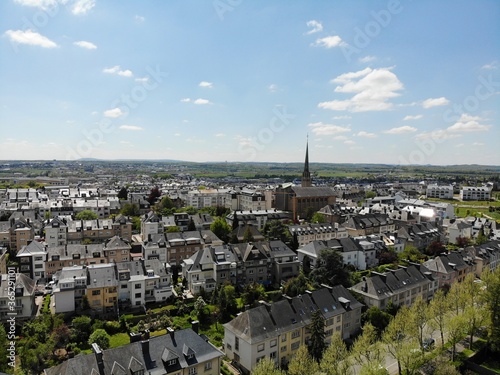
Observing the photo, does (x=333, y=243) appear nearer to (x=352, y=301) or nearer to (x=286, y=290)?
(x=286, y=290)

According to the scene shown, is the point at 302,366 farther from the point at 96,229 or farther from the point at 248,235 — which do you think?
the point at 96,229

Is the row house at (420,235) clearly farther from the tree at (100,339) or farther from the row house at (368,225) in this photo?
the tree at (100,339)

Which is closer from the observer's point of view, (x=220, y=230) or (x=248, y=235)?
(x=248, y=235)

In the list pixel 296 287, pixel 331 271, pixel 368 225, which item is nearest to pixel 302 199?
pixel 368 225

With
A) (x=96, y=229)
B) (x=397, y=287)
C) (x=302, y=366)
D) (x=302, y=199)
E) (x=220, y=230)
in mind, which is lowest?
(x=397, y=287)

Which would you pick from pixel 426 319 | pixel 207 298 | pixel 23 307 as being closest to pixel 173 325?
pixel 207 298

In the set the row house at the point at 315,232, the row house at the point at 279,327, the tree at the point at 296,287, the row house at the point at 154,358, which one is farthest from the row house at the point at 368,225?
the row house at the point at 154,358
